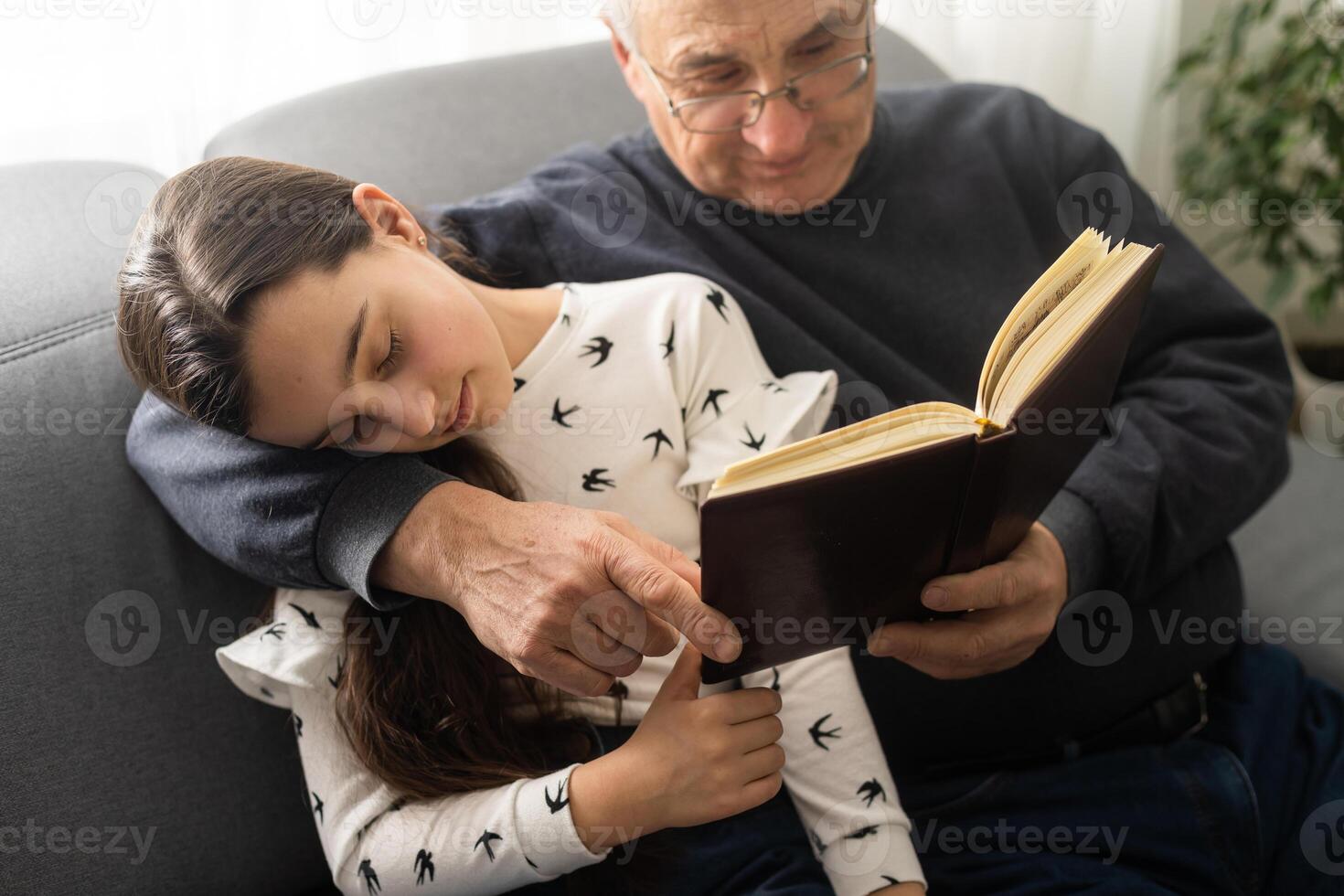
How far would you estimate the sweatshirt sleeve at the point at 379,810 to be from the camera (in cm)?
96

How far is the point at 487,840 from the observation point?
0.96 metres

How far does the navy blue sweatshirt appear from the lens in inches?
49.6

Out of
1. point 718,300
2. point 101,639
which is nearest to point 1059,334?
point 718,300

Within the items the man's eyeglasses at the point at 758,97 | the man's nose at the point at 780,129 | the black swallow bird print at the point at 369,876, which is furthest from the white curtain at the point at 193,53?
the black swallow bird print at the point at 369,876

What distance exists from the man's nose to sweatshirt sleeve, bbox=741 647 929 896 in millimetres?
560

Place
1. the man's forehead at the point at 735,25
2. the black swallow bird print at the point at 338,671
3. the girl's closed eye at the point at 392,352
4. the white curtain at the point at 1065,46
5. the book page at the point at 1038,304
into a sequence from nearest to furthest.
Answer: the book page at the point at 1038,304 < the girl's closed eye at the point at 392,352 < the black swallow bird print at the point at 338,671 < the man's forehead at the point at 735,25 < the white curtain at the point at 1065,46

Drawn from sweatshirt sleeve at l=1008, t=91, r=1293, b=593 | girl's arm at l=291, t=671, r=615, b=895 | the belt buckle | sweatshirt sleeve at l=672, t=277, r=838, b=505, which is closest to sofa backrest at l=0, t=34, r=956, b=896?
girl's arm at l=291, t=671, r=615, b=895

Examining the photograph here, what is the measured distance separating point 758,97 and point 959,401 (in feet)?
1.52

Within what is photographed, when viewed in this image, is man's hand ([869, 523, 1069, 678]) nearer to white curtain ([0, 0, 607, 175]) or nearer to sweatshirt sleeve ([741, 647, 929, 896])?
sweatshirt sleeve ([741, 647, 929, 896])

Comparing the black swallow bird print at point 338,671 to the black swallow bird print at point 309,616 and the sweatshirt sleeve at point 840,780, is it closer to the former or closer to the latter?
the black swallow bird print at point 309,616

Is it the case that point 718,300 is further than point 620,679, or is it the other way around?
point 718,300

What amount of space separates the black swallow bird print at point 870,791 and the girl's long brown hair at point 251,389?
27 cm

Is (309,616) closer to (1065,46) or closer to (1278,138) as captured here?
(1065,46)

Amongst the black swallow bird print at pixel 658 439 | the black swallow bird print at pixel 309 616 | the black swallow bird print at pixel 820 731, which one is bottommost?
the black swallow bird print at pixel 820 731
